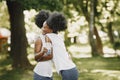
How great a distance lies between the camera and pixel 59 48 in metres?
6.06

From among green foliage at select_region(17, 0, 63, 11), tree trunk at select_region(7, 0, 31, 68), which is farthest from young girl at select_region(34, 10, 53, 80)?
tree trunk at select_region(7, 0, 31, 68)

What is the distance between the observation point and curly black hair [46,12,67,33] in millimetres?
6098

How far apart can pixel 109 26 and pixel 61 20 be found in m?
33.0

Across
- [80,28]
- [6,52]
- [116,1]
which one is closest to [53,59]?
[6,52]

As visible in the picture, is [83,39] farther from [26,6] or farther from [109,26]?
[26,6]

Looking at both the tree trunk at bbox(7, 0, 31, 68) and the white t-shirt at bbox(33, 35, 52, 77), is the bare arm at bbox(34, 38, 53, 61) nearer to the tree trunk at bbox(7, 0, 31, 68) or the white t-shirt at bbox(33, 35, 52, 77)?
the white t-shirt at bbox(33, 35, 52, 77)

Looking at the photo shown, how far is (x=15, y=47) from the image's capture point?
1741cm

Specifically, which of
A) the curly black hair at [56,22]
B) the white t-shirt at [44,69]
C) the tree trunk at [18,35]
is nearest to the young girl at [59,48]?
the curly black hair at [56,22]

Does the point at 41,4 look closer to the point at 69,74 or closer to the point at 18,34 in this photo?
the point at 18,34

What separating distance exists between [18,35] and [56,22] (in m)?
11.2

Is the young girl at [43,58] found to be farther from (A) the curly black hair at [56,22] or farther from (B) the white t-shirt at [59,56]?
(A) the curly black hair at [56,22]

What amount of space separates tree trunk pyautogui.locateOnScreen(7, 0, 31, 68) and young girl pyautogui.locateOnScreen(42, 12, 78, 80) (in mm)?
10895

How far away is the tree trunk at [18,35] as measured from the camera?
17109 millimetres

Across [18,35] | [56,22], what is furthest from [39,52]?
[18,35]
